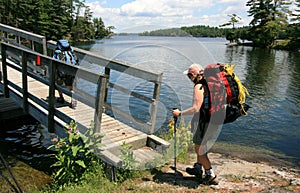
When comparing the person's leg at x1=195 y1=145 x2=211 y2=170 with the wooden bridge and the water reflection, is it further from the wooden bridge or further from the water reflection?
the water reflection

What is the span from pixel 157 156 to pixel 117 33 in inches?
103

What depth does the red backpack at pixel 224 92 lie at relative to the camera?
4164 mm

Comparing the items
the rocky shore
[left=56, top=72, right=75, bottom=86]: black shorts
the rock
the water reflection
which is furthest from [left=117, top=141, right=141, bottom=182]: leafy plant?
the rock

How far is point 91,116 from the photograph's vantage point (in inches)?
266

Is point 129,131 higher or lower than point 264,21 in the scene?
lower

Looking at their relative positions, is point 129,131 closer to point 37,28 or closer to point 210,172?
point 210,172

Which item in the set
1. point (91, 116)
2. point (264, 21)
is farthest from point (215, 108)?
point (264, 21)

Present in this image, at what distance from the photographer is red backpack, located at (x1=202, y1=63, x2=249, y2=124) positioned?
4.16m

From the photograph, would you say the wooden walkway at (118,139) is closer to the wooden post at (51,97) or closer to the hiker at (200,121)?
the wooden post at (51,97)

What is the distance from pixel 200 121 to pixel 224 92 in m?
0.66

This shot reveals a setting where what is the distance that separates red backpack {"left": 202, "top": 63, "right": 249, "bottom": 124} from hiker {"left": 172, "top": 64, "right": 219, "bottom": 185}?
119 mm

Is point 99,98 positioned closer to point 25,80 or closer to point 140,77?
point 140,77

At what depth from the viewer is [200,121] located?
4543mm

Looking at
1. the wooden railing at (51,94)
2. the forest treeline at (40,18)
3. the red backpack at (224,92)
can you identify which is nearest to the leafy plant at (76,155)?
the wooden railing at (51,94)
